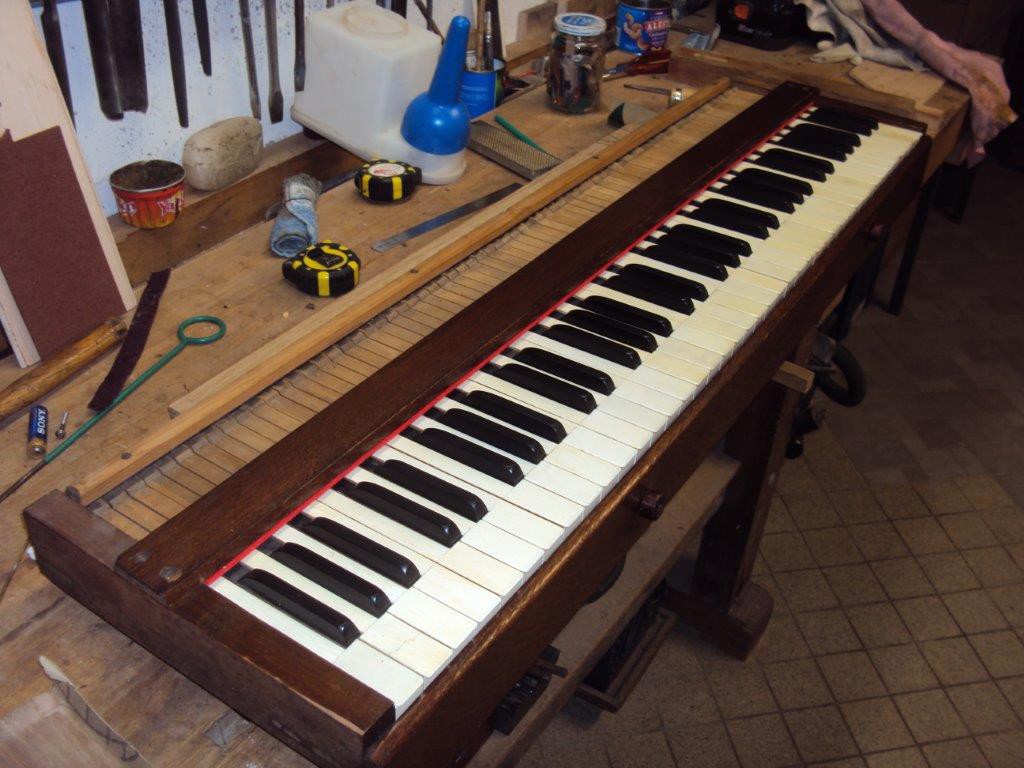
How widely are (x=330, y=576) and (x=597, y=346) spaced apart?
26.3 inches

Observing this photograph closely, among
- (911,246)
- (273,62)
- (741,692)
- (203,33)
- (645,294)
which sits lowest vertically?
(741,692)

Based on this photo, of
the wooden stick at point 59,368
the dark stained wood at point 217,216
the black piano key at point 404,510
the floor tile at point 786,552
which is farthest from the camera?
the floor tile at point 786,552

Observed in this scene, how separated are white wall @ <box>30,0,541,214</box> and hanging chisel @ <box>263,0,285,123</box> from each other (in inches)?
0.5

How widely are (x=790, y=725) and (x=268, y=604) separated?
1970mm

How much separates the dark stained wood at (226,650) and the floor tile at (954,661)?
2.29 metres

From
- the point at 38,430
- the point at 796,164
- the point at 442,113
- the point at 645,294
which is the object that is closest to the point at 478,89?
the point at 442,113

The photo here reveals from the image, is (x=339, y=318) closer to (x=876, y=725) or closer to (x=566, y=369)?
(x=566, y=369)

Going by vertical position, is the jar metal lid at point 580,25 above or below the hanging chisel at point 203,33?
below

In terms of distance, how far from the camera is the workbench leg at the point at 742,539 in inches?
95.8

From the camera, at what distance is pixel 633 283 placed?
6.25 ft

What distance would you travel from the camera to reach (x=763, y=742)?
8.89 feet

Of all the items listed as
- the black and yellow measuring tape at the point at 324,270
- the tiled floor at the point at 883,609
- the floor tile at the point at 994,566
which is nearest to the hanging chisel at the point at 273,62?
the black and yellow measuring tape at the point at 324,270

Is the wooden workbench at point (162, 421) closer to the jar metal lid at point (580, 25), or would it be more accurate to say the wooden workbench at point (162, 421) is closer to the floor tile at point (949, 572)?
the jar metal lid at point (580, 25)

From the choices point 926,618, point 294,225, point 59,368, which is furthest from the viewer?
point 926,618
